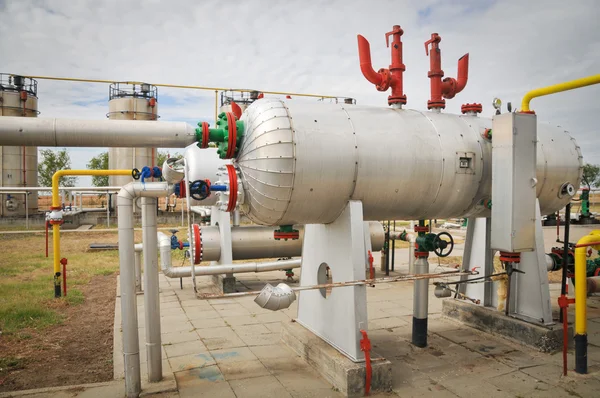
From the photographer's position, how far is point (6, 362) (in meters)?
5.85

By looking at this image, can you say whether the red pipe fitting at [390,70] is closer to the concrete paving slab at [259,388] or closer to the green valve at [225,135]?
the green valve at [225,135]

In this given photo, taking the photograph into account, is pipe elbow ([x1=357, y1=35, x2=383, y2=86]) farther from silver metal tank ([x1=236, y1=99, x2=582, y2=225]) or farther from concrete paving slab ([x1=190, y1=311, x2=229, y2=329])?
concrete paving slab ([x1=190, y1=311, x2=229, y2=329])

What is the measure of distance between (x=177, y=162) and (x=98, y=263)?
10313 millimetres

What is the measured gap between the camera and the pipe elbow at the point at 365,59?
541cm

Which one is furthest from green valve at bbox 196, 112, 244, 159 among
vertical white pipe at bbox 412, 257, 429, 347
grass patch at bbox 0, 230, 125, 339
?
grass patch at bbox 0, 230, 125, 339

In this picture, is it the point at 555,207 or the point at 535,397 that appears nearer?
the point at 535,397

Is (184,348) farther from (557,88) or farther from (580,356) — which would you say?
(557,88)

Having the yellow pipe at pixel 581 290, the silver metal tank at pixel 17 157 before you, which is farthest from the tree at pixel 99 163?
the yellow pipe at pixel 581 290

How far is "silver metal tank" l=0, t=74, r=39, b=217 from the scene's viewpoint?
80.0 feet

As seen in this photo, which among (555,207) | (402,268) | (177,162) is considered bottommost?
(402,268)

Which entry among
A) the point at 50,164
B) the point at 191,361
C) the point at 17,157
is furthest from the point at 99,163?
the point at 191,361

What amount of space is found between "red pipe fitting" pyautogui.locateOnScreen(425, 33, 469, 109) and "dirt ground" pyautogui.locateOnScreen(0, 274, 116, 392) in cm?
534

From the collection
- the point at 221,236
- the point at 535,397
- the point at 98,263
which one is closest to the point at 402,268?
the point at 221,236

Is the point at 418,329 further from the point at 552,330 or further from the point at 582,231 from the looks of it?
the point at 582,231
